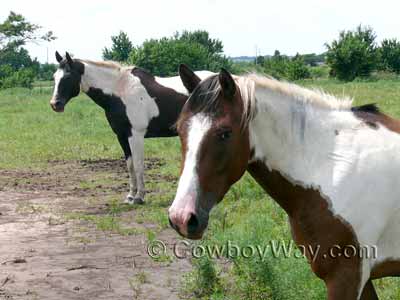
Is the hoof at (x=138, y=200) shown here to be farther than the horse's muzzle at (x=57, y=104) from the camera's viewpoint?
No

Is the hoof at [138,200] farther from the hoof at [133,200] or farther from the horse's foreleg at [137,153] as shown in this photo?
the horse's foreleg at [137,153]

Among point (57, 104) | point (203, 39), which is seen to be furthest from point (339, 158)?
point (203, 39)

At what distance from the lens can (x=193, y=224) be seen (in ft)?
8.43

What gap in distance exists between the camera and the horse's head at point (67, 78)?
874 cm

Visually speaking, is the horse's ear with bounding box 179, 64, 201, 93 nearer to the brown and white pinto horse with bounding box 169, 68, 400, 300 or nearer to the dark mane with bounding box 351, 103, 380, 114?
the brown and white pinto horse with bounding box 169, 68, 400, 300

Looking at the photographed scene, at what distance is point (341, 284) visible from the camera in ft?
9.36

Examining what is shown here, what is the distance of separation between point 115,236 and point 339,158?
4.24 metres

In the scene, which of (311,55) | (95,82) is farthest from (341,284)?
(311,55)

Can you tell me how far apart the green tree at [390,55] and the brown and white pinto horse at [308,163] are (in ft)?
129

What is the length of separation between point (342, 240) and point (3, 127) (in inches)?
615

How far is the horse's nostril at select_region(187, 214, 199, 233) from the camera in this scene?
8.39 ft

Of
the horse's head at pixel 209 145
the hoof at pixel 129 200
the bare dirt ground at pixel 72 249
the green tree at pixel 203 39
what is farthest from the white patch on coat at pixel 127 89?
the green tree at pixel 203 39

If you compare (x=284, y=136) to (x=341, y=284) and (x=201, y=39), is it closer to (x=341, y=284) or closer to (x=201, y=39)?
(x=341, y=284)

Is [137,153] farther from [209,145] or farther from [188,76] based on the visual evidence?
[209,145]
